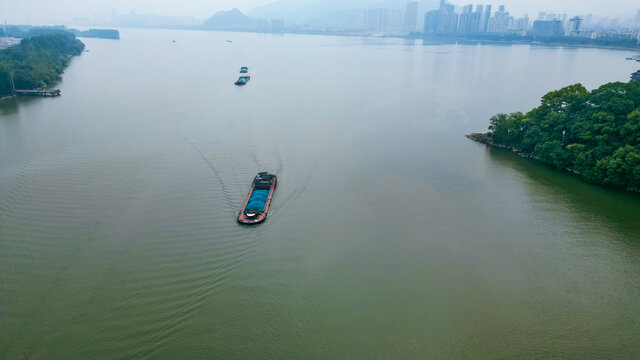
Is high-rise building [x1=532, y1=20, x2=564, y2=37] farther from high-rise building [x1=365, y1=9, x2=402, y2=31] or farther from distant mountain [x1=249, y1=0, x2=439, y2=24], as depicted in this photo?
distant mountain [x1=249, y1=0, x2=439, y2=24]

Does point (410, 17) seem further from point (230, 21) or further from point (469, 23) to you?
point (230, 21)

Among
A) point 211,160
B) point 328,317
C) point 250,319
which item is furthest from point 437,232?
point 211,160

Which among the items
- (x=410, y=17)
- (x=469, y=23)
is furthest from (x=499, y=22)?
(x=410, y=17)

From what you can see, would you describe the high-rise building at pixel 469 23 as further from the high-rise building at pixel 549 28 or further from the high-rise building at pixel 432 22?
the high-rise building at pixel 549 28

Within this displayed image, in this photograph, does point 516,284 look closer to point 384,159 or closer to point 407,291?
point 407,291

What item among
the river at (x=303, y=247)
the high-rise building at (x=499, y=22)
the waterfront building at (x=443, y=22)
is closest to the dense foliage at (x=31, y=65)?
the river at (x=303, y=247)
